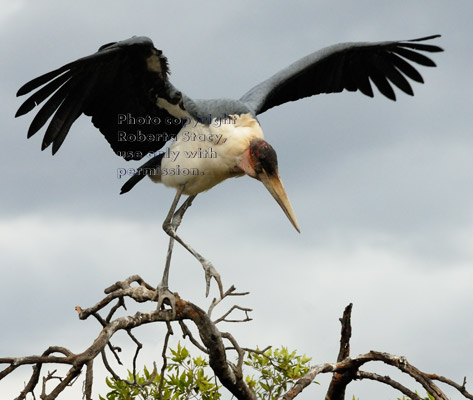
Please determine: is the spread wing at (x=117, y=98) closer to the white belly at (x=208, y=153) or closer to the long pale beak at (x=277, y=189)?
the white belly at (x=208, y=153)

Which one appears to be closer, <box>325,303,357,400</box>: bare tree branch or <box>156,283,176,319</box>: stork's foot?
<box>156,283,176,319</box>: stork's foot

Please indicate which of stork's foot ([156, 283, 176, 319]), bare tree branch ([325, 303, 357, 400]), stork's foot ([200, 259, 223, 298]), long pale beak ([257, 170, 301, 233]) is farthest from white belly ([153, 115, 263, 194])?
bare tree branch ([325, 303, 357, 400])

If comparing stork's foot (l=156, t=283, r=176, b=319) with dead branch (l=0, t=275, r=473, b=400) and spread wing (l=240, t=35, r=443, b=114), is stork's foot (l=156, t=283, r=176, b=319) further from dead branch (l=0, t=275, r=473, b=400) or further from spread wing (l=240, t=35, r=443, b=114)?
spread wing (l=240, t=35, r=443, b=114)

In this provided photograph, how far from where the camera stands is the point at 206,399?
550 cm

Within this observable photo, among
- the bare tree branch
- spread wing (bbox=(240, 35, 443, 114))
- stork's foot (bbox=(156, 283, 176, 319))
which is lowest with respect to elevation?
the bare tree branch

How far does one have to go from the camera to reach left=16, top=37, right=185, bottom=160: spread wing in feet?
17.5

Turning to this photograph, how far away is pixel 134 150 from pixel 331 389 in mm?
2427

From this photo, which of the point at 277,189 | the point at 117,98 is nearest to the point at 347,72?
the point at 277,189

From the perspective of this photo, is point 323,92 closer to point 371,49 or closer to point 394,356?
point 371,49

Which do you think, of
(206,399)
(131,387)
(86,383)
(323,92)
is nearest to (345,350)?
(206,399)

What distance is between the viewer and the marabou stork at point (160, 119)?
541 centimetres

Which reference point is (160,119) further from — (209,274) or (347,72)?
(347,72)

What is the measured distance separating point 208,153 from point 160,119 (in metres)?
0.55

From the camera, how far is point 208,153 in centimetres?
582
